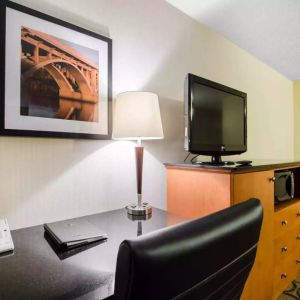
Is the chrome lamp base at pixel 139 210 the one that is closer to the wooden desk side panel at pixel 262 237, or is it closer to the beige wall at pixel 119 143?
the beige wall at pixel 119 143

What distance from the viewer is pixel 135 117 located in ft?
4.10

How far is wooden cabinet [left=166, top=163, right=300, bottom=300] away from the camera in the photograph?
1.35 metres

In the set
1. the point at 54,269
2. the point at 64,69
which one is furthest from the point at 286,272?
the point at 64,69

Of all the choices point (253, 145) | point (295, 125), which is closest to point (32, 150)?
point (253, 145)

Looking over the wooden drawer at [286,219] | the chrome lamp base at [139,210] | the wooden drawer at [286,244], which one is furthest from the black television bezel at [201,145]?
the wooden drawer at [286,244]

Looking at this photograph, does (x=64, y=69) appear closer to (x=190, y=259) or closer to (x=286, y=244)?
(x=190, y=259)

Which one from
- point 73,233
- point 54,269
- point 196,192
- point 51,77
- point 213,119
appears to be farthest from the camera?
point 213,119

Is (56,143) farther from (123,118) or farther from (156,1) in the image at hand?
(156,1)

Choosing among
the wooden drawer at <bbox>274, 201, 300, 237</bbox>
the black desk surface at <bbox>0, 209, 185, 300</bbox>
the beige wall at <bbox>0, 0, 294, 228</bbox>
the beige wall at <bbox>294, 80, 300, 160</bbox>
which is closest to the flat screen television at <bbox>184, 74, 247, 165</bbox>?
the beige wall at <bbox>0, 0, 294, 228</bbox>

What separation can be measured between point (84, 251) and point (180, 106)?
1.33m

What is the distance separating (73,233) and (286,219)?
5.28ft

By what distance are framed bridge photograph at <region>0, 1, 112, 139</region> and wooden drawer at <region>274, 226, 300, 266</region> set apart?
1464 millimetres

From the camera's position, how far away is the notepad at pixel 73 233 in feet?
2.89

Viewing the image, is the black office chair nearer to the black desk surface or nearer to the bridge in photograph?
the black desk surface
